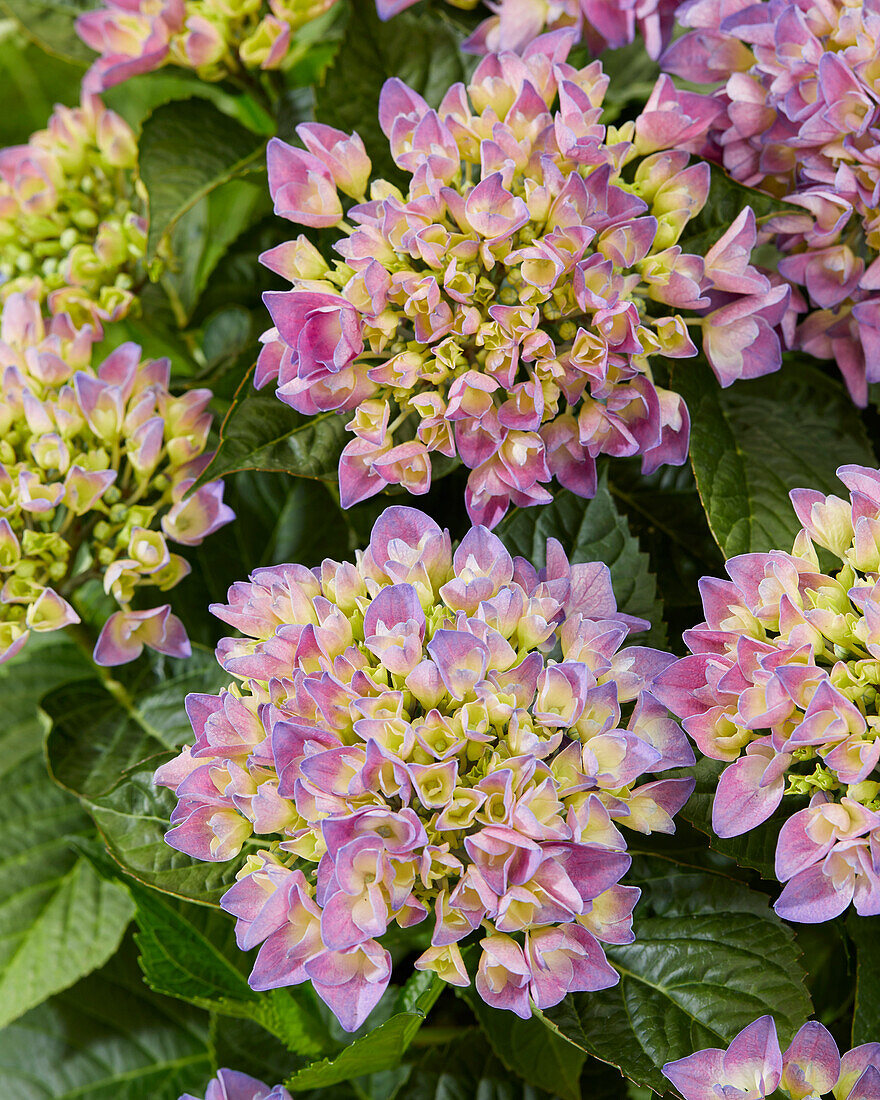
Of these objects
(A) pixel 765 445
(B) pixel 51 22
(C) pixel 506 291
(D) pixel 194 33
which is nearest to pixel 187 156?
(D) pixel 194 33

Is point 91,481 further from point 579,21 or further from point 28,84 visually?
point 28,84

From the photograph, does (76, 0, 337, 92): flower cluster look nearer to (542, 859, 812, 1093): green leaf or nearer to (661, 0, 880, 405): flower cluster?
(661, 0, 880, 405): flower cluster

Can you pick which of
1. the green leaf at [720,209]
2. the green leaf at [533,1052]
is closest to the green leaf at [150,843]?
the green leaf at [533,1052]

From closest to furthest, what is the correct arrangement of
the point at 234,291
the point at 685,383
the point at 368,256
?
1. the point at 368,256
2. the point at 685,383
3. the point at 234,291

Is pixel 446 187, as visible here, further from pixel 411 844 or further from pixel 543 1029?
pixel 543 1029

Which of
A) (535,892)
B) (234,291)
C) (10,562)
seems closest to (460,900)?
(535,892)

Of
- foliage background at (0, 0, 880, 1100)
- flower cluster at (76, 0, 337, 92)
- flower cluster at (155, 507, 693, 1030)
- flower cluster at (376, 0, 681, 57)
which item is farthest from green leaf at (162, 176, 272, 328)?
flower cluster at (155, 507, 693, 1030)

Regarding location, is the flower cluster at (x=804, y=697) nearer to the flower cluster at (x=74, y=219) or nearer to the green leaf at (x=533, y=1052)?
the green leaf at (x=533, y=1052)
